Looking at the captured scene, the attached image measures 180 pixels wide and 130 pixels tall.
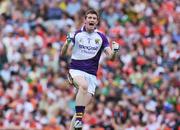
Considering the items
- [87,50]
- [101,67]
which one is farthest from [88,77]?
[101,67]

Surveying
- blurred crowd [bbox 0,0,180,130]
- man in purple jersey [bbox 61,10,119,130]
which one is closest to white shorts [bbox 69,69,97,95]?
man in purple jersey [bbox 61,10,119,130]

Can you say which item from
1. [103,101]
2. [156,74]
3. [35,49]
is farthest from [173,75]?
[35,49]

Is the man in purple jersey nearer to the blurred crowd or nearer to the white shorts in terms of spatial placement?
the white shorts

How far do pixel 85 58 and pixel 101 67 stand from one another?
9.62 meters

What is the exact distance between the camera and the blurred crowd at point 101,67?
2612cm

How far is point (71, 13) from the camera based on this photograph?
1212 inches

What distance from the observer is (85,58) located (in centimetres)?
1823

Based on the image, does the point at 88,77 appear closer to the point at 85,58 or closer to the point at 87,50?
the point at 85,58

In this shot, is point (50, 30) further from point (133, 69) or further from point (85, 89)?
point (85, 89)

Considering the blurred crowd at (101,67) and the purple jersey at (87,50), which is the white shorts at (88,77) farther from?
the blurred crowd at (101,67)

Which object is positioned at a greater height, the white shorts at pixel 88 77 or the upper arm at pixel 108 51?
the upper arm at pixel 108 51

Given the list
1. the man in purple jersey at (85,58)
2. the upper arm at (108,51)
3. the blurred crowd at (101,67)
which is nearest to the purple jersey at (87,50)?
the man in purple jersey at (85,58)

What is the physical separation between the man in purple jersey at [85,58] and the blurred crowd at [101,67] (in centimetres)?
590

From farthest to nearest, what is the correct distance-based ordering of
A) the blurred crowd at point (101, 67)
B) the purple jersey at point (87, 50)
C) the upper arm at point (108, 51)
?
the blurred crowd at point (101, 67) → the purple jersey at point (87, 50) → the upper arm at point (108, 51)
